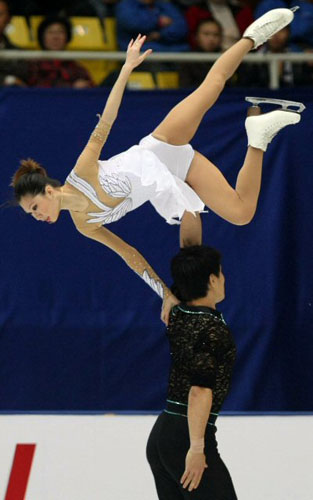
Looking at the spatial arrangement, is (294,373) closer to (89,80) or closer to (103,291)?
(103,291)

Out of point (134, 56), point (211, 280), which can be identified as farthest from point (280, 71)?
point (211, 280)

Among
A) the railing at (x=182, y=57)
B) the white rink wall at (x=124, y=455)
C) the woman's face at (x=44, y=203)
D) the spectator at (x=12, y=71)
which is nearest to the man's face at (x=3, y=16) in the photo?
the spectator at (x=12, y=71)

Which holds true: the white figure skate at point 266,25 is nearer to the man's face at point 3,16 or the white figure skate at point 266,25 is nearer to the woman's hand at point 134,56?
the woman's hand at point 134,56

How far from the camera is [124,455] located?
14.7 feet

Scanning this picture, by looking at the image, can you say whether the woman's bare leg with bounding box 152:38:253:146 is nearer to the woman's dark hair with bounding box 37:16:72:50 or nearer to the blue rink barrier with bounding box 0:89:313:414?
the blue rink barrier with bounding box 0:89:313:414

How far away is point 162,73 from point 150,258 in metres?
1.53

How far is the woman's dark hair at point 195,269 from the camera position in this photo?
318cm

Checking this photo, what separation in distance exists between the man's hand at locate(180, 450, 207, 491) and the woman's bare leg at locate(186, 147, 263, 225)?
970 mm

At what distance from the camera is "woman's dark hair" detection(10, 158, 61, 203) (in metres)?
3.40

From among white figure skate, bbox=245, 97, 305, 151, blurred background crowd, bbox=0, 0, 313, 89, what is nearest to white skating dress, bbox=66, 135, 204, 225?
white figure skate, bbox=245, 97, 305, 151

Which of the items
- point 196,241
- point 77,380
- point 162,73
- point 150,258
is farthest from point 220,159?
point 196,241

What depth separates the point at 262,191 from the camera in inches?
218

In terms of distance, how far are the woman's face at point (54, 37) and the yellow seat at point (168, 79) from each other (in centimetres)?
69

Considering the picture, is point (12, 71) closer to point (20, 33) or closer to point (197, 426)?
point (20, 33)
